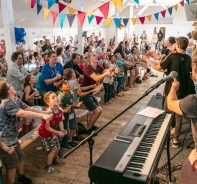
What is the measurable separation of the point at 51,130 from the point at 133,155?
1416 millimetres

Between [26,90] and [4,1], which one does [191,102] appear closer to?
[26,90]

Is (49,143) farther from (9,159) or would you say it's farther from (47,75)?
(47,75)

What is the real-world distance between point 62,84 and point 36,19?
7.47 m

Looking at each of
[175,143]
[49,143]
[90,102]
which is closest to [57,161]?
[49,143]

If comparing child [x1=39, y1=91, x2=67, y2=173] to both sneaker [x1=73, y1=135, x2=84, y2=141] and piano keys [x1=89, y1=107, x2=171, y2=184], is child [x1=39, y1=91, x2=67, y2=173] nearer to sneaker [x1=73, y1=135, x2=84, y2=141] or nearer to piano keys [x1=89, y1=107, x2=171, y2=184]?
sneaker [x1=73, y1=135, x2=84, y2=141]

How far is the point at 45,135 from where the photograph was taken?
3.06 m

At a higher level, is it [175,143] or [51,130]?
[51,130]

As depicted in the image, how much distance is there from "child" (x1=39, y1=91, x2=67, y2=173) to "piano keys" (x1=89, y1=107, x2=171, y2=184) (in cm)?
108

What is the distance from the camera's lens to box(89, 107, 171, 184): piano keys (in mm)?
1594

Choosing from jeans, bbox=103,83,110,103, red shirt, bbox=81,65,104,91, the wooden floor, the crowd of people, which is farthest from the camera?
jeans, bbox=103,83,110,103

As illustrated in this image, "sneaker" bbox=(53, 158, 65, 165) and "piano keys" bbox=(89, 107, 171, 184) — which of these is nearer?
"piano keys" bbox=(89, 107, 171, 184)

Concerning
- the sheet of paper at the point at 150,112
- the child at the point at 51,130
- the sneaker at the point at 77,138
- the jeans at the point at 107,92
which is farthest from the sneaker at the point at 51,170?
the jeans at the point at 107,92

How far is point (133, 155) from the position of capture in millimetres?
1831

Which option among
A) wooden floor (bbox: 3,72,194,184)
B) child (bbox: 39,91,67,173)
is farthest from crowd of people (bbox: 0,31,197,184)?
wooden floor (bbox: 3,72,194,184)
